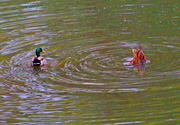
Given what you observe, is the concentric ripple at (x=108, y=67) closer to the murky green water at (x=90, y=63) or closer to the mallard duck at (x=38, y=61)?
the murky green water at (x=90, y=63)

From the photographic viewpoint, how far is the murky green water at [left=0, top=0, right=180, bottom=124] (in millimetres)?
8141

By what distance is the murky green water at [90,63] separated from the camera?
8141mm

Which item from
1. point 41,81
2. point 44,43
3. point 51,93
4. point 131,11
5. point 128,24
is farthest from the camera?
point 131,11

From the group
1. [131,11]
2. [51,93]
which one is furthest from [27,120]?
[131,11]

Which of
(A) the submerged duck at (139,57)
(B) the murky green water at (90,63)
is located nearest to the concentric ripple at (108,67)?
(B) the murky green water at (90,63)

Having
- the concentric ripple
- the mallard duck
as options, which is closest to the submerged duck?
the concentric ripple

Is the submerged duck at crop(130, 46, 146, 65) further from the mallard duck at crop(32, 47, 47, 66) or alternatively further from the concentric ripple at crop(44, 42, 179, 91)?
the mallard duck at crop(32, 47, 47, 66)

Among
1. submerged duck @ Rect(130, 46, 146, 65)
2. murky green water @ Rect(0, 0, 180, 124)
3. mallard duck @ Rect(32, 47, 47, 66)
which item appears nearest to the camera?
murky green water @ Rect(0, 0, 180, 124)

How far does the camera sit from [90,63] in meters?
11.2

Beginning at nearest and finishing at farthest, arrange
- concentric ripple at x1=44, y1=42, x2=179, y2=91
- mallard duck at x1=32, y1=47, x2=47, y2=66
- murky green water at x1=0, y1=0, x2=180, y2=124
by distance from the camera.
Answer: murky green water at x1=0, y1=0, x2=180, y2=124 < concentric ripple at x1=44, y1=42, x2=179, y2=91 < mallard duck at x1=32, y1=47, x2=47, y2=66

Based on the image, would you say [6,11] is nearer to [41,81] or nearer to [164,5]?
[164,5]

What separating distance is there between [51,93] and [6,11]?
936 centimetres

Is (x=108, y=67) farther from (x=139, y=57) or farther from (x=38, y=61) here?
(x=38, y=61)

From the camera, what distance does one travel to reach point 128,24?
47.5 ft
